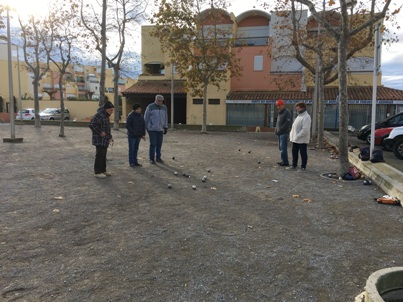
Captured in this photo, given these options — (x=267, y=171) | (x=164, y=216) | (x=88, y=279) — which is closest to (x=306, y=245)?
(x=164, y=216)

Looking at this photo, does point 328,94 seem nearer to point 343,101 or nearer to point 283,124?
point 283,124

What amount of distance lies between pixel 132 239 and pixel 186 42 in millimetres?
20033

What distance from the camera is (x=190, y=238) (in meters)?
4.31

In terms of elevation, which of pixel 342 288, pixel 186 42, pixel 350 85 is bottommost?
pixel 342 288

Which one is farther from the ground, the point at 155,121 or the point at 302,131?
the point at 155,121

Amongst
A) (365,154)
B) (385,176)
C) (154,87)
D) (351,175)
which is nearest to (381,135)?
(365,154)

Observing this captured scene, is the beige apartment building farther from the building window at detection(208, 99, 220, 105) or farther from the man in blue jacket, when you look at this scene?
the man in blue jacket

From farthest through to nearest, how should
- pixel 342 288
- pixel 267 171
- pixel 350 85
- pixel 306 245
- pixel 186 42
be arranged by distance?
pixel 350 85 → pixel 186 42 → pixel 267 171 → pixel 306 245 → pixel 342 288

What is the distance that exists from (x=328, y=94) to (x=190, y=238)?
2804 centimetres

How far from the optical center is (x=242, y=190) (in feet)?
22.6

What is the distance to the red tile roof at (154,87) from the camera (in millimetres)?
32688

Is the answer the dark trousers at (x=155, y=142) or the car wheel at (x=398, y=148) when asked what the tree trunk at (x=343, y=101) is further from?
the car wheel at (x=398, y=148)

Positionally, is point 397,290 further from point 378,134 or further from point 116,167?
point 378,134

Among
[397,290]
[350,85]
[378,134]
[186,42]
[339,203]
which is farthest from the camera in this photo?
[350,85]
